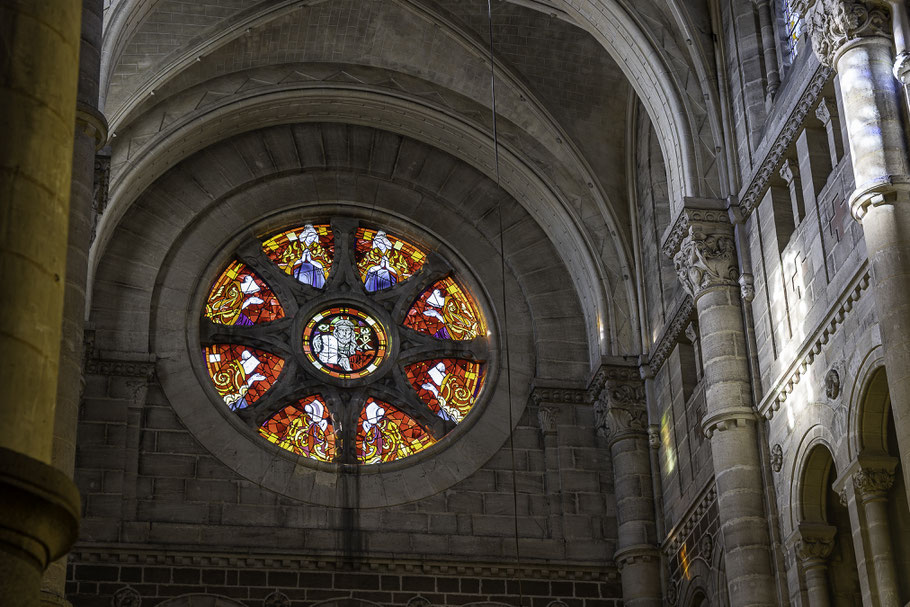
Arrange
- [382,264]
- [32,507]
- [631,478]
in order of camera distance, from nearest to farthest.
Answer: [32,507] → [631,478] → [382,264]

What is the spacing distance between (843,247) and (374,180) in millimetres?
9849

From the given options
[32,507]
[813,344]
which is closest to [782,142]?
[813,344]

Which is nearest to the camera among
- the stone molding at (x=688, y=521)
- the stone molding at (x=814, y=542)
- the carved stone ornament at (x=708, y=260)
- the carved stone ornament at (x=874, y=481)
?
the carved stone ornament at (x=874, y=481)

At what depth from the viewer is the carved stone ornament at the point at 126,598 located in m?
19.7

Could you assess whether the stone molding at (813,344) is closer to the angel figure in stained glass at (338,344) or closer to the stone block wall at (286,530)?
the stone block wall at (286,530)

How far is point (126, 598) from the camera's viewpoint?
64.8 ft

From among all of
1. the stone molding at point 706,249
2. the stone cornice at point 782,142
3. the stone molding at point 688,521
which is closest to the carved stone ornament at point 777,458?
the stone molding at point 688,521

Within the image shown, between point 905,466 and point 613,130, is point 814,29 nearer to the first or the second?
point 905,466

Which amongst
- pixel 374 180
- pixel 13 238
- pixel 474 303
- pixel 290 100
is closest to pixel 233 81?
pixel 290 100

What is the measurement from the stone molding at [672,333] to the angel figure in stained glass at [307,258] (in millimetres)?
5253

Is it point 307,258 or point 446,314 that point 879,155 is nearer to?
point 446,314

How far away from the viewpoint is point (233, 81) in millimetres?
22953

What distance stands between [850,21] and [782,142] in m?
2.74

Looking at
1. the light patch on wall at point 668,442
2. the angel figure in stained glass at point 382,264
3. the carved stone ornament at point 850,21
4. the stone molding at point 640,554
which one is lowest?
the stone molding at point 640,554
